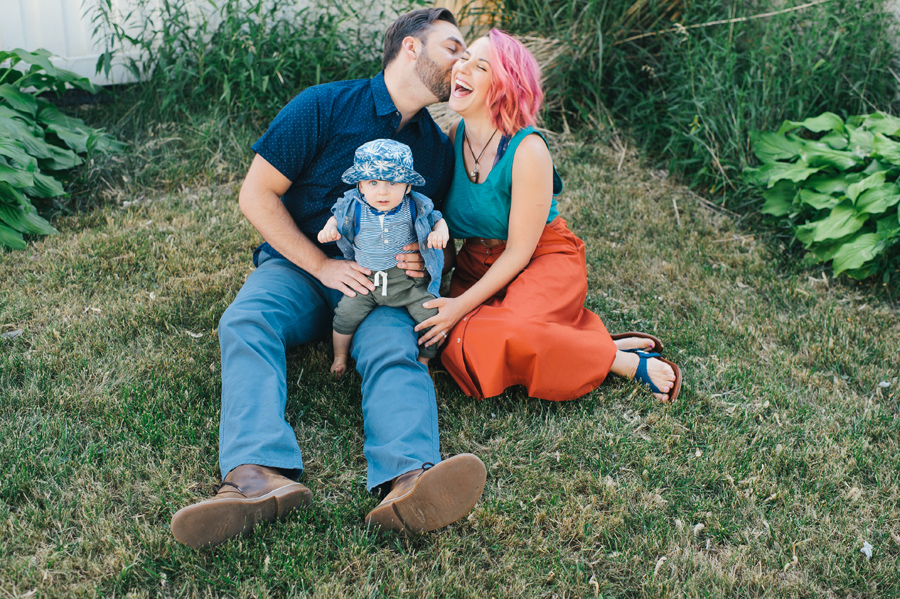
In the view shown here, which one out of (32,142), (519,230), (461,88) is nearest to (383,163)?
(461,88)

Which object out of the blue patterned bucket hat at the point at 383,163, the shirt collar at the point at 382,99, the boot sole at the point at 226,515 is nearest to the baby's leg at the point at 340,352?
the blue patterned bucket hat at the point at 383,163

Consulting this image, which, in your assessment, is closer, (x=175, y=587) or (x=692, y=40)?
(x=175, y=587)

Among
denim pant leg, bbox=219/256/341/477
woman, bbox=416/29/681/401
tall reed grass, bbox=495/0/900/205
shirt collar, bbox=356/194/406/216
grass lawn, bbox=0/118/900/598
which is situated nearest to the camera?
grass lawn, bbox=0/118/900/598

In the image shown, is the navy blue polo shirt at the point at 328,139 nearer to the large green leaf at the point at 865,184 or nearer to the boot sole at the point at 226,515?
the boot sole at the point at 226,515

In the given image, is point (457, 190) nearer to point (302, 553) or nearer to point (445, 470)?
point (445, 470)

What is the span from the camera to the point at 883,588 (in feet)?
6.70

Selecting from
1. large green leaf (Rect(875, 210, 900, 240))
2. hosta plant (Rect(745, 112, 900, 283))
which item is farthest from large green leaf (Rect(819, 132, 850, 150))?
large green leaf (Rect(875, 210, 900, 240))

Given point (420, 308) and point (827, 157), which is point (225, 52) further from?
point (827, 157)

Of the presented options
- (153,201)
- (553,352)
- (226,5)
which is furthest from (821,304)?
(226,5)

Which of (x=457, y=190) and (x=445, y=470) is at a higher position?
(x=457, y=190)

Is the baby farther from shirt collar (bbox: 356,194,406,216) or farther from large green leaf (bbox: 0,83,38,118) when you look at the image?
large green leaf (bbox: 0,83,38,118)

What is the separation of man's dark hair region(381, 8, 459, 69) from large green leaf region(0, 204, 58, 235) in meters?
2.29

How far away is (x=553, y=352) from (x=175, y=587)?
4.96 ft

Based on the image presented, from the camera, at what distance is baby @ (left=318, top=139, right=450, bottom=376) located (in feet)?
7.98
